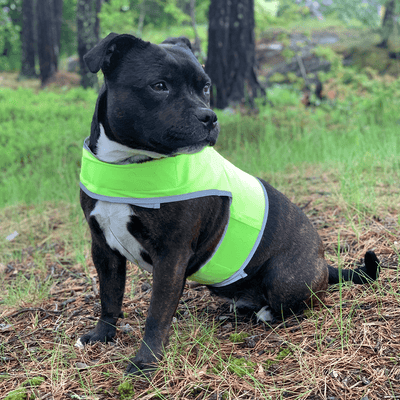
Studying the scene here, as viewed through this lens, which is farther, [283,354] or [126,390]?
[283,354]

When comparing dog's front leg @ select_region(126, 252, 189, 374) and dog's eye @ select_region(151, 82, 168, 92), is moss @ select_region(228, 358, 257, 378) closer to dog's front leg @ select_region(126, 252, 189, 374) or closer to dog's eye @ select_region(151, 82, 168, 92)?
dog's front leg @ select_region(126, 252, 189, 374)

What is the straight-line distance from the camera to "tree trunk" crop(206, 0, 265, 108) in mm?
7773

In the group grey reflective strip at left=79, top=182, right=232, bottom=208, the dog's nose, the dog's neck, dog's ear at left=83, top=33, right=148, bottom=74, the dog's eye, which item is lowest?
grey reflective strip at left=79, top=182, right=232, bottom=208

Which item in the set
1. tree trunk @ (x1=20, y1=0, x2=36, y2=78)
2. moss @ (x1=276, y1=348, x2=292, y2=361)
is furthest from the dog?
tree trunk @ (x1=20, y1=0, x2=36, y2=78)

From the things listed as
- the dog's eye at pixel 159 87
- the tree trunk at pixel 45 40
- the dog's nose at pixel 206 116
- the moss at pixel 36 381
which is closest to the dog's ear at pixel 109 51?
the dog's eye at pixel 159 87

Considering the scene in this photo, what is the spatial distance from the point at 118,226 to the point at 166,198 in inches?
12.4

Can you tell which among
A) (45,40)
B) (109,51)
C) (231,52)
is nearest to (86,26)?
(45,40)

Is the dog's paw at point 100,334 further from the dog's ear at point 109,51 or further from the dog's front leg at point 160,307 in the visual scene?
the dog's ear at point 109,51

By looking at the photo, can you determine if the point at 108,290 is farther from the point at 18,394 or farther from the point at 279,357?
the point at 279,357

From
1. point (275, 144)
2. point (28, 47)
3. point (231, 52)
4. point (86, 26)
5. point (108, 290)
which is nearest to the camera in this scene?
point (108, 290)

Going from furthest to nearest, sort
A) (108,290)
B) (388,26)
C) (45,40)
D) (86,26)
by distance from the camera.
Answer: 1. (45,40)
2. (388,26)
3. (86,26)
4. (108,290)

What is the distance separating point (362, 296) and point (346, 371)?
0.72 meters

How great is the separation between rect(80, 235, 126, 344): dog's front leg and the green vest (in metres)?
0.48

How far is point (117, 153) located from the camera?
2246mm
